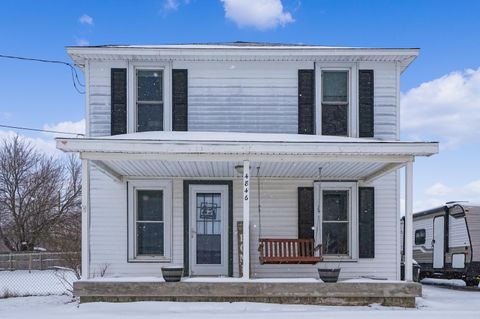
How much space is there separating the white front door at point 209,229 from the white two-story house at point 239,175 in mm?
23

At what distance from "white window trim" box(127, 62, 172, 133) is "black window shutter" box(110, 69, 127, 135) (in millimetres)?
86

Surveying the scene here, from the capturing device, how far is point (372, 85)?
424 inches

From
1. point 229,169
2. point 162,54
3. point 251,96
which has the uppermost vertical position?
point 162,54

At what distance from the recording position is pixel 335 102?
1080 cm

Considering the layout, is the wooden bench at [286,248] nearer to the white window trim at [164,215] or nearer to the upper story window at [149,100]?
the white window trim at [164,215]

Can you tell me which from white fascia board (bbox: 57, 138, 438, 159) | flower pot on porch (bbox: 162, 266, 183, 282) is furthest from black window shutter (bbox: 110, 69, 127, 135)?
flower pot on porch (bbox: 162, 266, 183, 282)

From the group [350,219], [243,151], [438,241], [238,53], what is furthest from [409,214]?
[438,241]

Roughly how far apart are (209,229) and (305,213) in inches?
85.6

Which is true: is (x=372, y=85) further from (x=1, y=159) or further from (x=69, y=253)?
(x=1, y=159)

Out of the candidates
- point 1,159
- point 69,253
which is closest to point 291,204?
point 69,253

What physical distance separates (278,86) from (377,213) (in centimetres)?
358

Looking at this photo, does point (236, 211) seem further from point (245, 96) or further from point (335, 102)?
point (335, 102)

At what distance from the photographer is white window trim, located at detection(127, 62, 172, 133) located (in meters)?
10.6

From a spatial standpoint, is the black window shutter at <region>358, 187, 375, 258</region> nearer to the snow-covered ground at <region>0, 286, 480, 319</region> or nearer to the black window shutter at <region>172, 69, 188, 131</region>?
the snow-covered ground at <region>0, 286, 480, 319</region>
